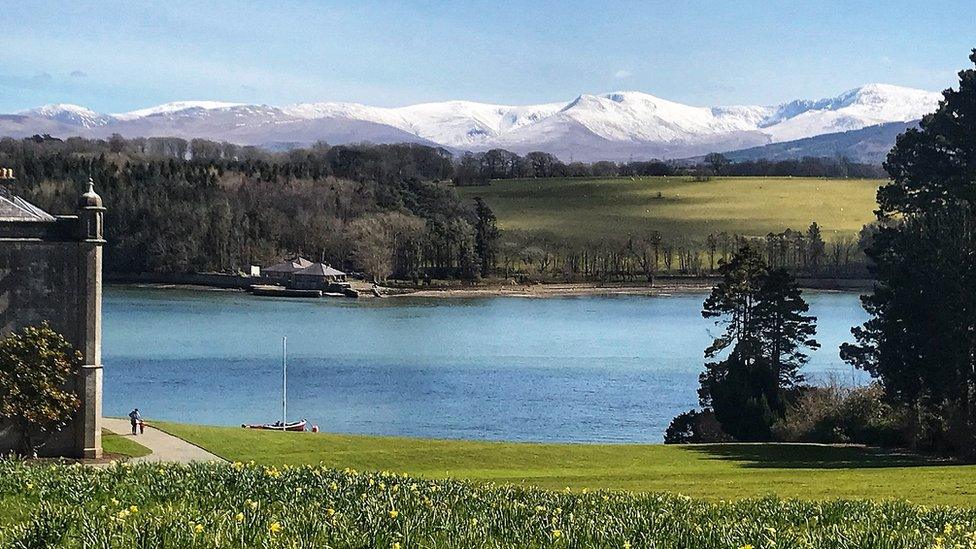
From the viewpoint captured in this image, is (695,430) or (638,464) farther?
(695,430)

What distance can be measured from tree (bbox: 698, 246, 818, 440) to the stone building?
830 inches

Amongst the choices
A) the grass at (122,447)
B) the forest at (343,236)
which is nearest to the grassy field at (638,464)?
the grass at (122,447)

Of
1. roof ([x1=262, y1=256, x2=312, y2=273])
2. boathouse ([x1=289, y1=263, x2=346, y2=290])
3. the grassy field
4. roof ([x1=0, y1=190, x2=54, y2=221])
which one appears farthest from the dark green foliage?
roof ([x1=0, y1=190, x2=54, y2=221])

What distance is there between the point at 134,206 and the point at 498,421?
110 m

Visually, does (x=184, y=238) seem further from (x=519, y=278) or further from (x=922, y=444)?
(x=922, y=444)

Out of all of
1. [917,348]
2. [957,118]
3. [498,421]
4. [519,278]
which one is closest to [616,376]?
[498,421]

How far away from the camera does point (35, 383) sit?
26016mm

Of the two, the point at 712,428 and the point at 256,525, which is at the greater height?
the point at 256,525

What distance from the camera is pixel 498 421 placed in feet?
148

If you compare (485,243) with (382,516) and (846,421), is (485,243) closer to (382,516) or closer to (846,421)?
(846,421)

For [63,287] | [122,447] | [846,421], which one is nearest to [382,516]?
[63,287]

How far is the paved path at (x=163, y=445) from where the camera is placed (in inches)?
1062

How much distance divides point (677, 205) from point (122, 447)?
15179cm

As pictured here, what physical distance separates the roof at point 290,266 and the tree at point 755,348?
9226 cm
